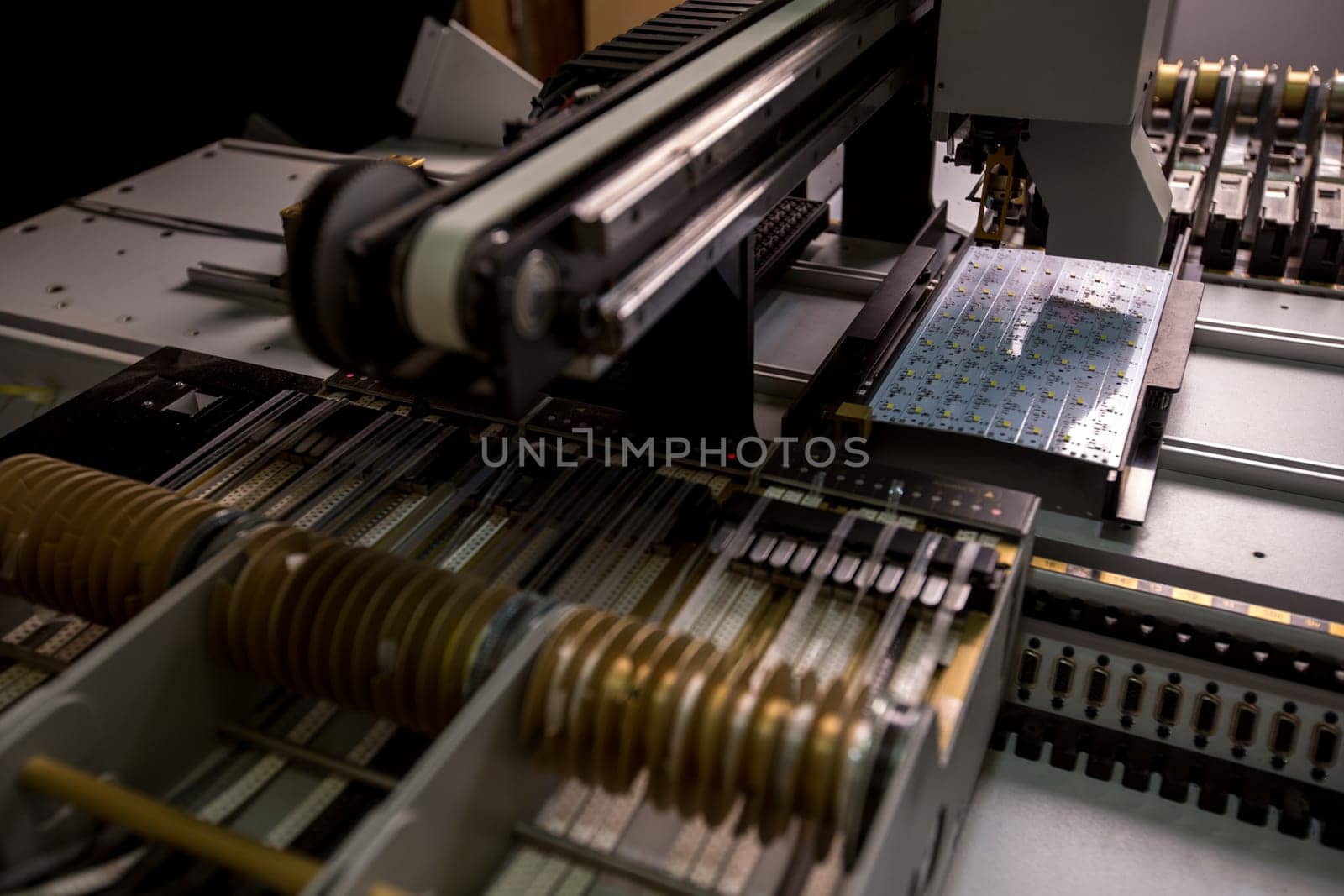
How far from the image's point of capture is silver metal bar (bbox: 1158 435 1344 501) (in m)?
2.40

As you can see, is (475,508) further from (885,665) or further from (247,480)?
(885,665)

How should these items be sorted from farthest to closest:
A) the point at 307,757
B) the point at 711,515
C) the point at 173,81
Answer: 1. the point at 173,81
2. the point at 711,515
3. the point at 307,757

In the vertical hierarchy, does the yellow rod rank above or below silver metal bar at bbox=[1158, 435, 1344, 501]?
above

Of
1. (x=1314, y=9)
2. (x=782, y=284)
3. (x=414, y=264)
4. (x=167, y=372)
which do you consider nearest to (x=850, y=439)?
(x=782, y=284)

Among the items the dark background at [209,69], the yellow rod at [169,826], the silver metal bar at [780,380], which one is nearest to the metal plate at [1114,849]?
the silver metal bar at [780,380]

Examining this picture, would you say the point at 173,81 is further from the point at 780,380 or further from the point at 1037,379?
the point at 1037,379

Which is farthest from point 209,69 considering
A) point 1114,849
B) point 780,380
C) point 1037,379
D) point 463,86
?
point 1114,849

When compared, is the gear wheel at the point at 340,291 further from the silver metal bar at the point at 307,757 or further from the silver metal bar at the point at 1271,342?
the silver metal bar at the point at 1271,342

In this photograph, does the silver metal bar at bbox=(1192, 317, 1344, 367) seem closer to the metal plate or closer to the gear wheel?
the metal plate

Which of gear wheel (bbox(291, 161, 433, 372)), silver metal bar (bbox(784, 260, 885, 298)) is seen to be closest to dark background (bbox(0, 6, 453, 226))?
silver metal bar (bbox(784, 260, 885, 298))

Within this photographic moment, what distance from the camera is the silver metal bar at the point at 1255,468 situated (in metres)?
2.40

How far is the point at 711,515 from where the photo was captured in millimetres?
2104

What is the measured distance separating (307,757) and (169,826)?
1.02ft

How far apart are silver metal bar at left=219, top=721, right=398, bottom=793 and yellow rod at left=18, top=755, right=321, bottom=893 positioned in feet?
0.83
